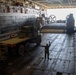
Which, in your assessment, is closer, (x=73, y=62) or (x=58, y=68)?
(x=58, y=68)

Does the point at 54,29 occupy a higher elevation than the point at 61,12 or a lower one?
lower

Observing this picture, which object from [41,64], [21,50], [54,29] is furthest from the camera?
[54,29]

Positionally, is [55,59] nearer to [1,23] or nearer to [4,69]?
[4,69]

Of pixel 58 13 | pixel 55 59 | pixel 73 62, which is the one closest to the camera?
pixel 73 62

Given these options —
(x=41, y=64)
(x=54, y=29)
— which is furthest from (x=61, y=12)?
(x=41, y=64)

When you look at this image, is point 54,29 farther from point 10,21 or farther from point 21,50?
point 21,50

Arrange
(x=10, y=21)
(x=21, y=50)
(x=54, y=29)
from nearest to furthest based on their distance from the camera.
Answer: (x=21, y=50)
(x=10, y=21)
(x=54, y=29)

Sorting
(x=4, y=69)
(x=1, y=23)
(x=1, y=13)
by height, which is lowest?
(x=4, y=69)

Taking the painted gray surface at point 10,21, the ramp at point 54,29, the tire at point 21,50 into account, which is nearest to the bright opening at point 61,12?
the ramp at point 54,29

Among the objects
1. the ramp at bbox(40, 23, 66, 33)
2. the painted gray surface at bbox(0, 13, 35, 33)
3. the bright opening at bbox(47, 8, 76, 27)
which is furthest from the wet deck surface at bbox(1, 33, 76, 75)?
the bright opening at bbox(47, 8, 76, 27)

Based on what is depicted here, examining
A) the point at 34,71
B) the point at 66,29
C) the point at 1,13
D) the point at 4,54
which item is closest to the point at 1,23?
the point at 1,13

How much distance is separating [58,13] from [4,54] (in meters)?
23.9

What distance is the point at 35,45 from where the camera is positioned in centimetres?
1152

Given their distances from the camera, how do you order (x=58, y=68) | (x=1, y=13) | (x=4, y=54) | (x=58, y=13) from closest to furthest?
1. (x=58, y=68)
2. (x=4, y=54)
3. (x=1, y=13)
4. (x=58, y=13)
